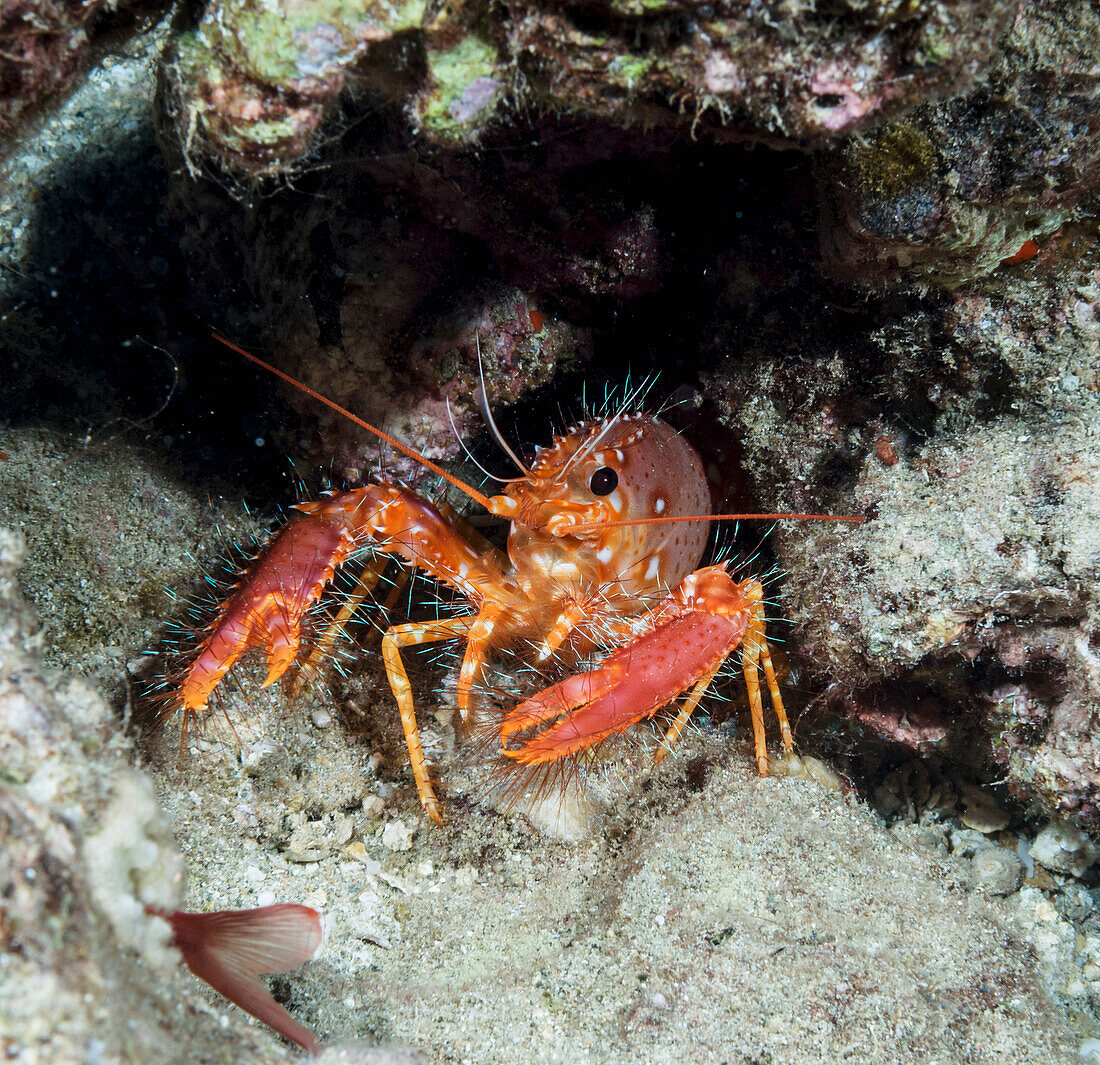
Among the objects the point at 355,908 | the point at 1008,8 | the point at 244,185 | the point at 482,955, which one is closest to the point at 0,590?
the point at 244,185

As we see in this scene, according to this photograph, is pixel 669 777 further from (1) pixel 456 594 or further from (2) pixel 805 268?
(2) pixel 805 268

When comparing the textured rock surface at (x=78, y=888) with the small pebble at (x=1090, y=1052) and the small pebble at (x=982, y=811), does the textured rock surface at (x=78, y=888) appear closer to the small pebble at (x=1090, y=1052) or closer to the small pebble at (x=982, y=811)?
the small pebble at (x=1090, y=1052)

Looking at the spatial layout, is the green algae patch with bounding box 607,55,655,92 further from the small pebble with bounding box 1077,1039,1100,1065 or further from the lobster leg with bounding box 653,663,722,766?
the small pebble with bounding box 1077,1039,1100,1065

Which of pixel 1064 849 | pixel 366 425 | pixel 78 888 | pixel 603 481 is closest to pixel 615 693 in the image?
pixel 603 481

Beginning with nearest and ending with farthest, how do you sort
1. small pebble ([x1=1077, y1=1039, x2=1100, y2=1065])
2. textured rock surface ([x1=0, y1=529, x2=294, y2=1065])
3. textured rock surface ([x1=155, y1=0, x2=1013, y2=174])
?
1. textured rock surface ([x1=0, y1=529, x2=294, y2=1065])
2. textured rock surface ([x1=155, y1=0, x2=1013, y2=174])
3. small pebble ([x1=1077, y1=1039, x2=1100, y2=1065])

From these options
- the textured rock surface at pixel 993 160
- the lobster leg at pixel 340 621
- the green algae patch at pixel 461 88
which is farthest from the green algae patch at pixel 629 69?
the lobster leg at pixel 340 621

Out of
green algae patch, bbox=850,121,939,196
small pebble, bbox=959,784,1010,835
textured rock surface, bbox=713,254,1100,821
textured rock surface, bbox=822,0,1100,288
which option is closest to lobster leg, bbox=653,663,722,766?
textured rock surface, bbox=713,254,1100,821

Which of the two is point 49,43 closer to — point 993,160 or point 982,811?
point 993,160
